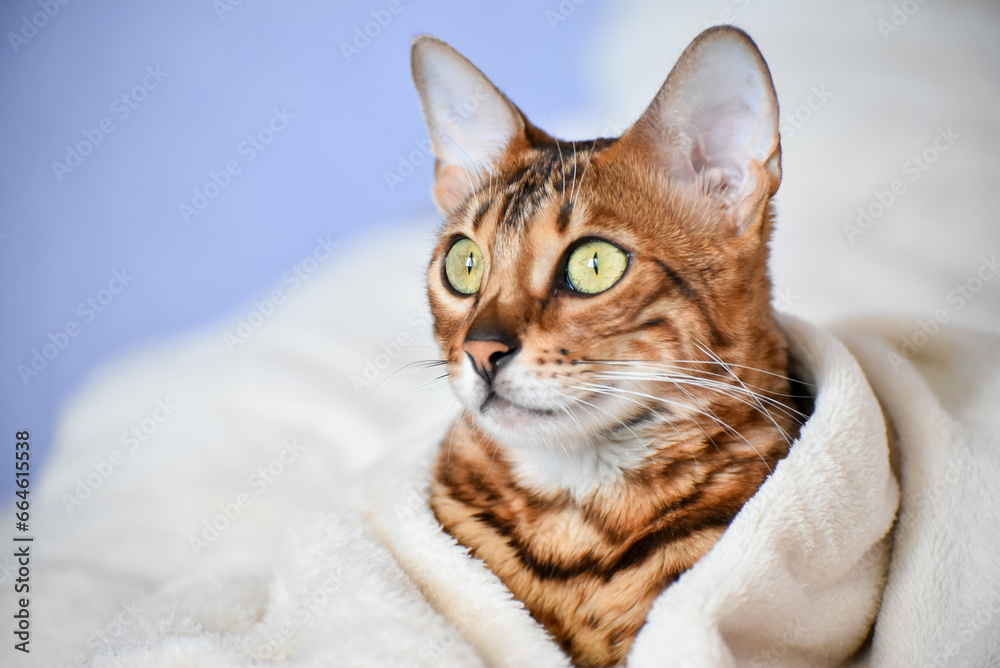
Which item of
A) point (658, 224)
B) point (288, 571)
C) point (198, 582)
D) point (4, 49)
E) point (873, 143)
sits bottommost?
point (198, 582)

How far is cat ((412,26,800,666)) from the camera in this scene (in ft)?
2.75

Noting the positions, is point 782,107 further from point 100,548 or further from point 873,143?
point 100,548

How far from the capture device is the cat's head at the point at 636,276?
83 centimetres

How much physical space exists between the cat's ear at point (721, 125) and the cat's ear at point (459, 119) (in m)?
0.27

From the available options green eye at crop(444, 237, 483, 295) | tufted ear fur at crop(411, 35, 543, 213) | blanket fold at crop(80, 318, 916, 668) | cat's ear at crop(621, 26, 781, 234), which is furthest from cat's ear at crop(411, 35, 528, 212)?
blanket fold at crop(80, 318, 916, 668)

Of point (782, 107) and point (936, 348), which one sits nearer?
point (936, 348)

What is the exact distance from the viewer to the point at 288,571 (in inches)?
42.1

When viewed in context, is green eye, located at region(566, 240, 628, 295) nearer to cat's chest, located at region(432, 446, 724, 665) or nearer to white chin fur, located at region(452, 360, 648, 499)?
white chin fur, located at region(452, 360, 648, 499)

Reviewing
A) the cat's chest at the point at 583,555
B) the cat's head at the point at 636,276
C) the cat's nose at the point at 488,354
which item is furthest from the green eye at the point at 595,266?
the cat's chest at the point at 583,555

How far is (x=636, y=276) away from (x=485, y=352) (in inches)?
8.5

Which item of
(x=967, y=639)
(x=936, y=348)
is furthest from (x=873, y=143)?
(x=967, y=639)

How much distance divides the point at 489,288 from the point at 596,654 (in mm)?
489

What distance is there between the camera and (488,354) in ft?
2.67

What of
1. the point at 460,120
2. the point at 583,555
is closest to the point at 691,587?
the point at 583,555
